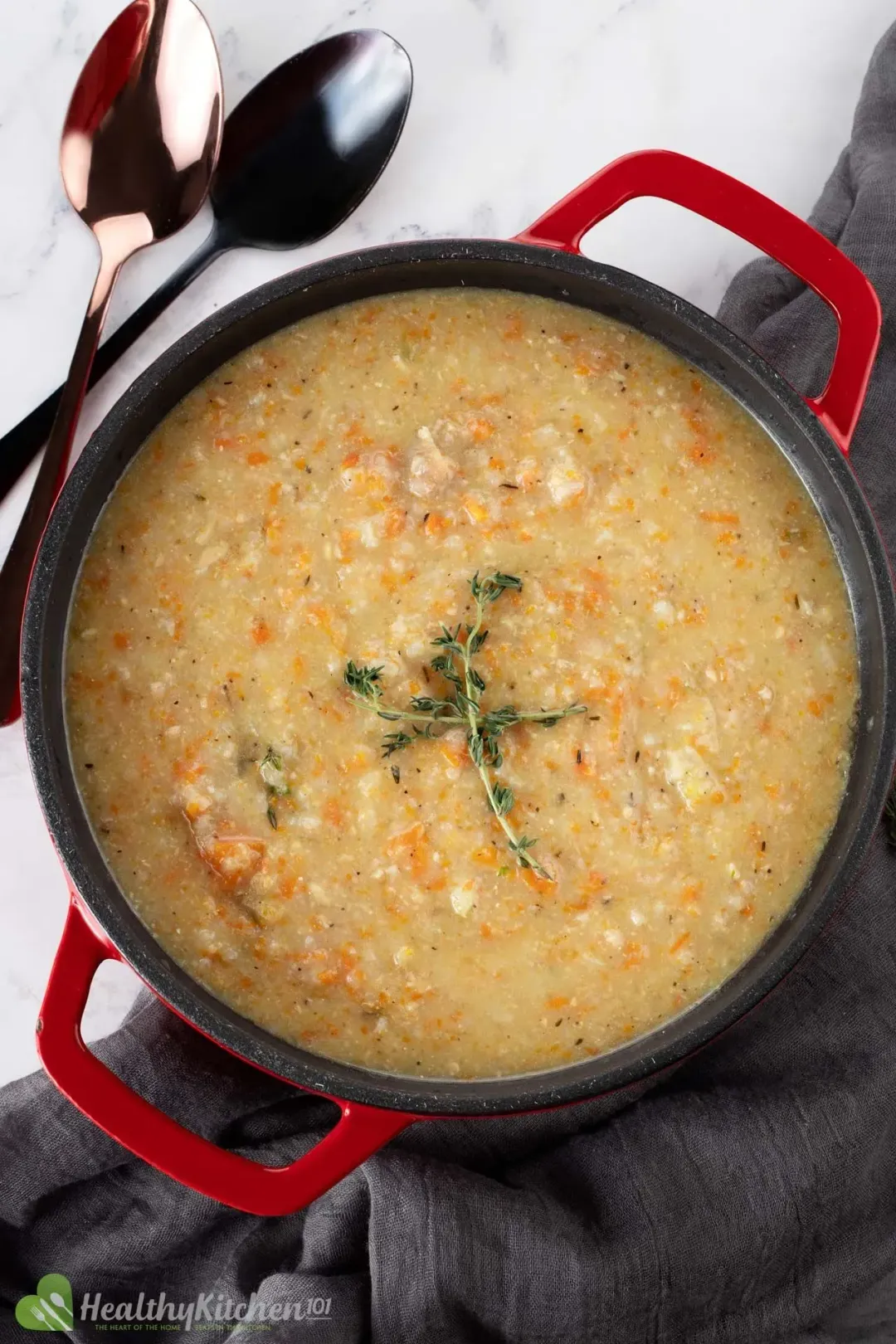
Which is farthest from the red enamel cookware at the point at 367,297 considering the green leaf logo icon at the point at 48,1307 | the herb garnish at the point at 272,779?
the green leaf logo icon at the point at 48,1307

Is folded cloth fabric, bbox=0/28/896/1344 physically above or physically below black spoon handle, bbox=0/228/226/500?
below

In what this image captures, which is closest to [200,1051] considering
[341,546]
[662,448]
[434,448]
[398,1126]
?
[398,1126]

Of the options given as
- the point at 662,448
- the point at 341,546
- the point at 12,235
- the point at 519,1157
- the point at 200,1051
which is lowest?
the point at 519,1157

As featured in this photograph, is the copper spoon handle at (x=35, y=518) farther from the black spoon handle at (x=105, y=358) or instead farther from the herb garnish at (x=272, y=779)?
the herb garnish at (x=272, y=779)

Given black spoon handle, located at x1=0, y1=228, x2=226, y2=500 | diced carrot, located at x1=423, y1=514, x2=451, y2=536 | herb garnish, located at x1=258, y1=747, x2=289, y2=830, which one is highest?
black spoon handle, located at x1=0, y1=228, x2=226, y2=500

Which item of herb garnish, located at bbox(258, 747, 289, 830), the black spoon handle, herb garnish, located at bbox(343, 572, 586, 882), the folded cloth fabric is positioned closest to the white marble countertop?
the black spoon handle

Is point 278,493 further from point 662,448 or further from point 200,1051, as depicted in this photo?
point 200,1051

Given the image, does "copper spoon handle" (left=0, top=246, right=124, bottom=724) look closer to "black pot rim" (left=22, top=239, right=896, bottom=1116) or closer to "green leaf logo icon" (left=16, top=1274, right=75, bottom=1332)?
"black pot rim" (left=22, top=239, right=896, bottom=1116)

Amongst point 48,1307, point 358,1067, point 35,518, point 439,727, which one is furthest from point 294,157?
point 48,1307
